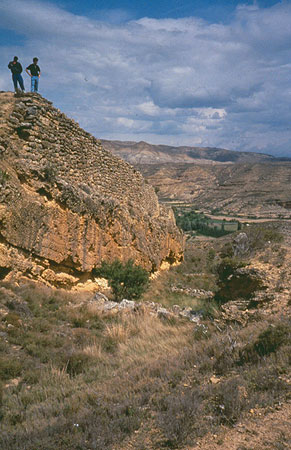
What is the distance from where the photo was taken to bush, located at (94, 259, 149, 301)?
1081cm

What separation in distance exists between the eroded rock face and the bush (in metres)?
0.59

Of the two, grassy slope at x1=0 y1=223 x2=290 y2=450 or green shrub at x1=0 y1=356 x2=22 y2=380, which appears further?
green shrub at x1=0 y1=356 x2=22 y2=380

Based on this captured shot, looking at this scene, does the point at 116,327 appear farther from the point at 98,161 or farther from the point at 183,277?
the point at 183,277

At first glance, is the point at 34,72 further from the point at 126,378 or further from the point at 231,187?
the point at 231,187

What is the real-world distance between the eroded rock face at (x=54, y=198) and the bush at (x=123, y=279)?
590 mm

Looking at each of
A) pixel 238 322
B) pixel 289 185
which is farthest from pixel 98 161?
pixel 289 185

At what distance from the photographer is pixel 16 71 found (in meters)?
10.0

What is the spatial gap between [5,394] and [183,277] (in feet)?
50.2

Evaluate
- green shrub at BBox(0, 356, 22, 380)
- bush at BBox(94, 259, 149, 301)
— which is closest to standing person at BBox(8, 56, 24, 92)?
bush at BBox(94, 259, 149, 301)

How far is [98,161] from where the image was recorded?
13016mm

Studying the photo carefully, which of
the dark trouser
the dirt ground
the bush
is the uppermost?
the dark trouser

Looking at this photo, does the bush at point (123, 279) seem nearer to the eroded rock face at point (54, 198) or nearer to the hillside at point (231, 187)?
the eroded rock face at point (54, 198)

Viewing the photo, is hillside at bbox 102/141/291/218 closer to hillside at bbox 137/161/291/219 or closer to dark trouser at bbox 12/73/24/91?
hillside at bbox 137/161/291/219

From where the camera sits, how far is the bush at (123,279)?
10.8 m
